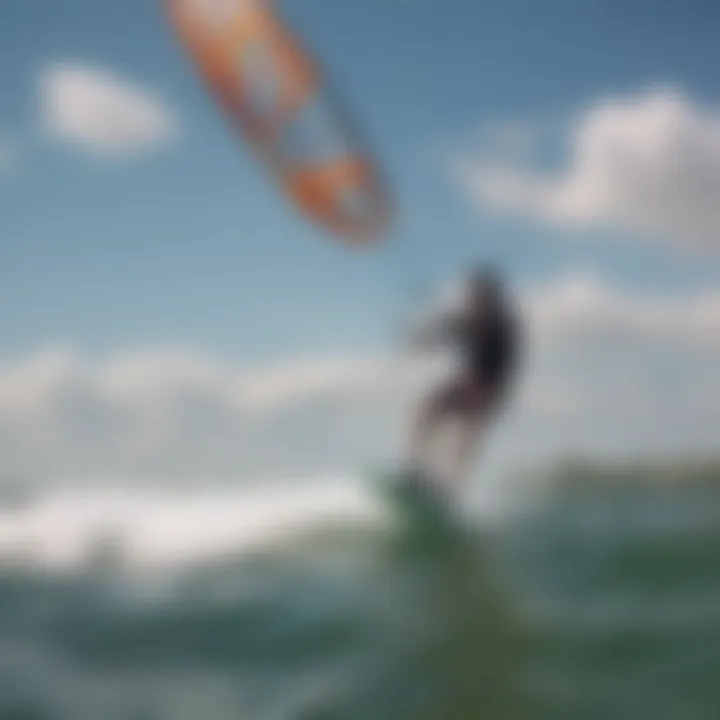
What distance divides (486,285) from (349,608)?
734 millimetres

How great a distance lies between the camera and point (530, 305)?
2.82 meters

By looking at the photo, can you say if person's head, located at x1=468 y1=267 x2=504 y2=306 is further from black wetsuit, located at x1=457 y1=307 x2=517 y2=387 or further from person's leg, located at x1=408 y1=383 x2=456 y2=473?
person's leg, located at x1=408 y1=383 x2=456 y2=473

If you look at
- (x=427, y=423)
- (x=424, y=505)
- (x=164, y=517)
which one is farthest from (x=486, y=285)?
(x=164, y=517)

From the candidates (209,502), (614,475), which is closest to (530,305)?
(614,475)

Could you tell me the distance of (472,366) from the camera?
2818 millimetres

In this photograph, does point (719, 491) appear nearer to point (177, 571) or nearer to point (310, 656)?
point (310, 656)

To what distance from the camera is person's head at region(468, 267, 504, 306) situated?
280cm

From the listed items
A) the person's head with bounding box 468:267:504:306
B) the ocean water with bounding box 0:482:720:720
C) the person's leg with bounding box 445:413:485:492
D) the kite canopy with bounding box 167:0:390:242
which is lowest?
the ocean water with bounding box 0:482:720:720

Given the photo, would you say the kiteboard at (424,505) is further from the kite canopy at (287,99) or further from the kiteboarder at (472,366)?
the kite canopy at (287,99)

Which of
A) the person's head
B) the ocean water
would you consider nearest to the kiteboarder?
the person's head

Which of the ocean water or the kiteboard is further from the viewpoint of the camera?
the kiteboard

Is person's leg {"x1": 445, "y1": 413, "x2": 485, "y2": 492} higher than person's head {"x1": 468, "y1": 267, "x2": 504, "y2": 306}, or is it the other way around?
person's head {"x1": 468, "y1": 267, "x2": 504, "y2": 306}

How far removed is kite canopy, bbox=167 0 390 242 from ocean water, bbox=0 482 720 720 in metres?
0.61

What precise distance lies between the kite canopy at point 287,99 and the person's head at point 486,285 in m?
0.22
